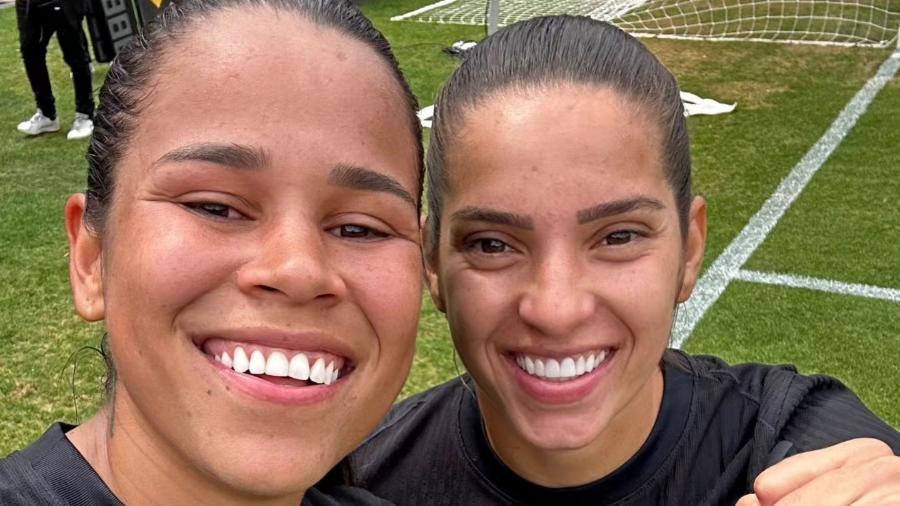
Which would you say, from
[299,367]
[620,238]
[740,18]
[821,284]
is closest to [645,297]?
[620,238]

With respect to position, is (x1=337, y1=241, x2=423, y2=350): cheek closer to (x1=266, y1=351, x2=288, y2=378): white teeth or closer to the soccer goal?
(x1=266, y1=351, x2=288, y2=378): white teeth

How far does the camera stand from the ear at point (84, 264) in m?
1.32

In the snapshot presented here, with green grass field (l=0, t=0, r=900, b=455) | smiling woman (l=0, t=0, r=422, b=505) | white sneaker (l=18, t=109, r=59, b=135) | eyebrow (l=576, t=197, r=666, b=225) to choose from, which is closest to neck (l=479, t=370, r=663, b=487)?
eyebrow (l=576, t=197, r=666, b=225)

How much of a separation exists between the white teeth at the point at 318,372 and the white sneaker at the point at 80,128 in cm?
590

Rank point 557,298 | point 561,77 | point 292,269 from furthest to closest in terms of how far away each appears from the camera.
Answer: point 561,77, point 557,298, point 292,269

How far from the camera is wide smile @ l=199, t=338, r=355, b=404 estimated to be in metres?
1.14

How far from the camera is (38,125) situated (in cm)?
666

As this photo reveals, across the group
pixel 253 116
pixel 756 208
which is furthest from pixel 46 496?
pixel 756 208

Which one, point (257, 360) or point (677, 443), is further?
point (677, 443)

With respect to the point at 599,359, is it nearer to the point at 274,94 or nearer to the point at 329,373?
the point at 329,373

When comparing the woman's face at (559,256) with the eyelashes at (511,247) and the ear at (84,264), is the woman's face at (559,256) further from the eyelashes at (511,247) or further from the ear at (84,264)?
the ear at (84,264)

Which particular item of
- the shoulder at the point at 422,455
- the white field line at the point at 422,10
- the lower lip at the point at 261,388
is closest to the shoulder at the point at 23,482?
the lower lip at the point at 261,388

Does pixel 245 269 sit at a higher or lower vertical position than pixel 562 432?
higher

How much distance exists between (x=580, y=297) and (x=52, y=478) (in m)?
0.82
